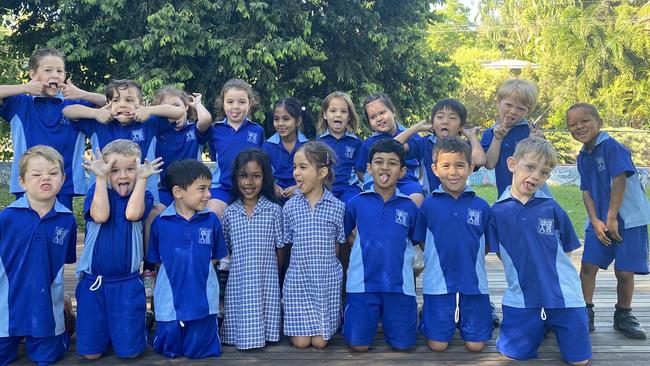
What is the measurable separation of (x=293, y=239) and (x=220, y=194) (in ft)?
2.77

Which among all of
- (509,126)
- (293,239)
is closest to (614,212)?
(509,126)

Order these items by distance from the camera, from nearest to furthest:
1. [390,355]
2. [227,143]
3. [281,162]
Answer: [390,355] → [227,143] → [281,162]

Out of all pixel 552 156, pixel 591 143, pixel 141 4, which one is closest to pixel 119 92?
pixel 552 156

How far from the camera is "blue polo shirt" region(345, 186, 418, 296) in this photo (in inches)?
154

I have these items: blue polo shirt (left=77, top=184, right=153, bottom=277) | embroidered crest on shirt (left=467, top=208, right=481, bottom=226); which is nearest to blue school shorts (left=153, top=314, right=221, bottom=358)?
blue polo shirt (left=77, top=184, right=153, bottom=277)

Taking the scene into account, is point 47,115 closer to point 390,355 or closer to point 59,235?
point 59,235

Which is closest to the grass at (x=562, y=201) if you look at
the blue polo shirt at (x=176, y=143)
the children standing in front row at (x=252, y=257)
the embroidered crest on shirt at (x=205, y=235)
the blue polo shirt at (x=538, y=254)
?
the blue polo shirt at (x=176, y=143)

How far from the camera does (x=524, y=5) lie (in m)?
35.5

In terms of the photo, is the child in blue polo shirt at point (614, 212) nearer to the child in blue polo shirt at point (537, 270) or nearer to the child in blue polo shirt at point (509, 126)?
the child in blue polo shirt at point (509, 126)

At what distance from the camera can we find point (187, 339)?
3723mm

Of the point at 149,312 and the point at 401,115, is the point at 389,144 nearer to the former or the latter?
the point at 149,312

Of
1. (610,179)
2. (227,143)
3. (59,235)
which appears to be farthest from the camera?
(227,143)

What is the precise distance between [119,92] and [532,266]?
117 inches

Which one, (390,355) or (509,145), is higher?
(509,145)
